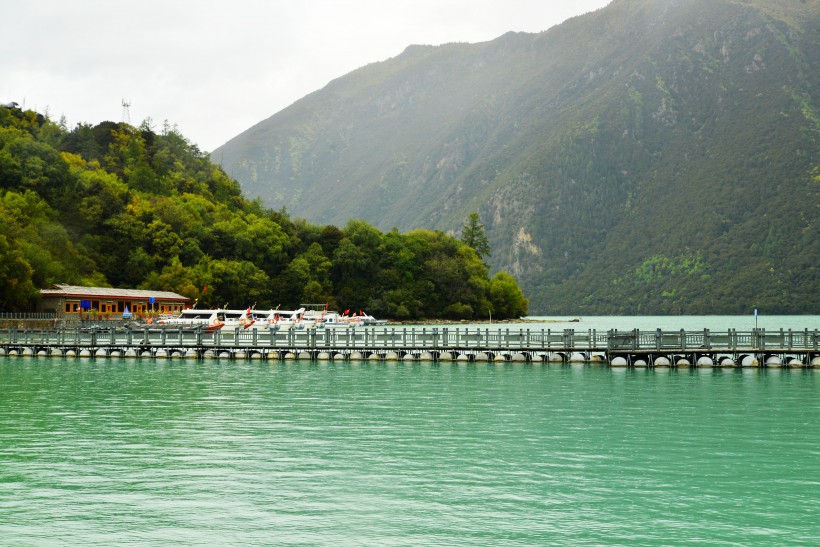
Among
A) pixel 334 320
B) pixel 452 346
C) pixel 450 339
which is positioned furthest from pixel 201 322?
pixel 334 320

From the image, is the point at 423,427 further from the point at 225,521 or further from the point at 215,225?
the point at 215,225

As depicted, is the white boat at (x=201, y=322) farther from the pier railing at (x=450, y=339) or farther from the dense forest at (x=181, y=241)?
the dense forest at (x=181, y=241)

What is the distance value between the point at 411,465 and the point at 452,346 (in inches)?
1485

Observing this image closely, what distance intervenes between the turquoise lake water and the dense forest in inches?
2506

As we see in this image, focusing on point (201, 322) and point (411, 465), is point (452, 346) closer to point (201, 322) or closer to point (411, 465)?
point (411, 465)

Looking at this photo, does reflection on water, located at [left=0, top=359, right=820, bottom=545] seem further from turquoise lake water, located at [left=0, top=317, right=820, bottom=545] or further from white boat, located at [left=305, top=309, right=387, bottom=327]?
white boat, located at [left=305, top=309, right=387, bottom=327]

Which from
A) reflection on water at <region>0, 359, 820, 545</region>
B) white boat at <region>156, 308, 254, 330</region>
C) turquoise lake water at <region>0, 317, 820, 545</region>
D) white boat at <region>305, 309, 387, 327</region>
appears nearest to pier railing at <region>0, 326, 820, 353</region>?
reflection on water at <region>0, 359, 820, 545</region>

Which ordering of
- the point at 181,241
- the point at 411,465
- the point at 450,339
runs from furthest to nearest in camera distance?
the point at 181,241
the point at 450,339
the point at 411,465

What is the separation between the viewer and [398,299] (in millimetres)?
170875

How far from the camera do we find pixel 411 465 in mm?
21938

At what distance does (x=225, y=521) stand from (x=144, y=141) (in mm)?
176838

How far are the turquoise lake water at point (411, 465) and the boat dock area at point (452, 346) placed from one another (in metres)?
12.0

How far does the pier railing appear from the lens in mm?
54438

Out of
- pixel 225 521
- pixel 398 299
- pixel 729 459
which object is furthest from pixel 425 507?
pixel 398 299
